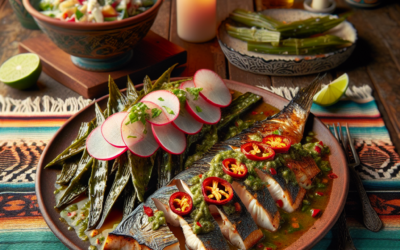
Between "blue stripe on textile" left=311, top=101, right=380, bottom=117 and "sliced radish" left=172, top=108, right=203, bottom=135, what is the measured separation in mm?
1289

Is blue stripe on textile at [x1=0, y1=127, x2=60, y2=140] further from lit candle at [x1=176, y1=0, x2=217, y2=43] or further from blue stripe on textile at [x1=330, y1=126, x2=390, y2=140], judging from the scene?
blue stripe on textile at [x1=330, y1=126, x2=390, y2=140]

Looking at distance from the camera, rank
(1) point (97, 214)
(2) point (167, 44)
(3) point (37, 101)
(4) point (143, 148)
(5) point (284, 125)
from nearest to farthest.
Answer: (1) point (97, 214) < (4) point (143, 148) < (5) point (284, 125) < (3) point (37, 101) < (2) point (167, 44)

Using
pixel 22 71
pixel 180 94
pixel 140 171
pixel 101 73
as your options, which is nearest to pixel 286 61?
pixel 180 94

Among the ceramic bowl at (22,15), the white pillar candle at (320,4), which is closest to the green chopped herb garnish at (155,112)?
the ceramic bowl at (22,15)

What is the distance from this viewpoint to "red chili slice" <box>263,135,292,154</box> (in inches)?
87.6

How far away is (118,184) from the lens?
2.23m

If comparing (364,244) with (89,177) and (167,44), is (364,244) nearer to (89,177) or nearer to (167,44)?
(89,177)

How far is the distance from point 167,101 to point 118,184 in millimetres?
608

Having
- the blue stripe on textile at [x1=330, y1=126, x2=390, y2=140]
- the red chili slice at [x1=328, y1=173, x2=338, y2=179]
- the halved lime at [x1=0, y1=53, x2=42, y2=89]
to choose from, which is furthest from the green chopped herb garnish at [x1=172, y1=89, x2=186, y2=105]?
the halved lime at [x1=0, y1=53, x2=42, y2=89]

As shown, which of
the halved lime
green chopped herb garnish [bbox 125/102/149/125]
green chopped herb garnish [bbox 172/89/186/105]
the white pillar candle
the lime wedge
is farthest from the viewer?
the white pillar candle

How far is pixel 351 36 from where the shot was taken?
160 inches

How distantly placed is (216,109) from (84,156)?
96 centimetres

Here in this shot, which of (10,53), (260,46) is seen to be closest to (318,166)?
(260,46)

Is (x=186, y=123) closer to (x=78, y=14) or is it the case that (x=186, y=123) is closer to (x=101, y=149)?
(x=101, y=149)
